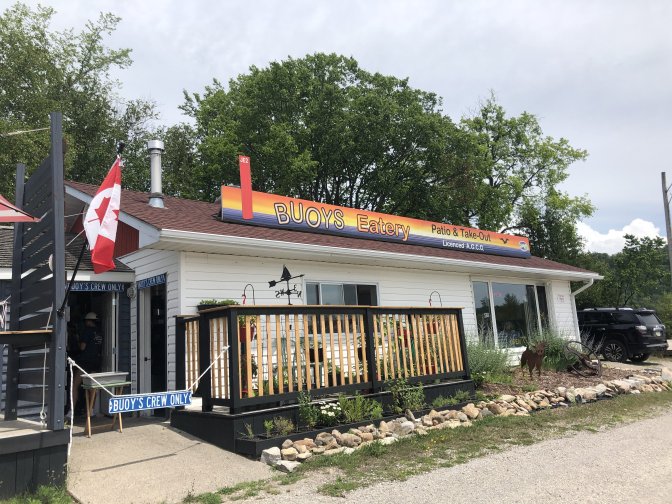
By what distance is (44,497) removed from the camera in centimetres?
439

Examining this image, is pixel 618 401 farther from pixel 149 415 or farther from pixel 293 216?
pixel 149 415

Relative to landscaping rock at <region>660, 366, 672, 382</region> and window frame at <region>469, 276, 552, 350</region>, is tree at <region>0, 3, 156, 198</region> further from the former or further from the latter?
landscaping rock at <region>660, 366, 672, 382</region>

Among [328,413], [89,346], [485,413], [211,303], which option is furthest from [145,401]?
[485,413]

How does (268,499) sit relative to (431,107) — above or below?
below

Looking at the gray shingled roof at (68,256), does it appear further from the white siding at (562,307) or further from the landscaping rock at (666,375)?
the white siding at (562,307)

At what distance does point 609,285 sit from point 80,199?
27.1 m

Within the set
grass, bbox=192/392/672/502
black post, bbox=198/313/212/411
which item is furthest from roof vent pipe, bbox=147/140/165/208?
grass, bbox=192/392/672/502

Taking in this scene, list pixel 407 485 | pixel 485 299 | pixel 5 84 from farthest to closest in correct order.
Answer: pixel 5 84, pixel 485 299, pixel 407 485

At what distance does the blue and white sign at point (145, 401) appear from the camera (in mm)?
5080

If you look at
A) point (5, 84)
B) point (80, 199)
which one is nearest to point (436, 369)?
point (80, 199)

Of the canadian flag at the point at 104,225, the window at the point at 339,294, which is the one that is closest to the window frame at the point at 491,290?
the window at the point at 339,294

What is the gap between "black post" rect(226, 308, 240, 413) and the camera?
19.7 feet

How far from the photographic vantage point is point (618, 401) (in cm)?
947

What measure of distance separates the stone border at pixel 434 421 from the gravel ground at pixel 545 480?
2.16ft
